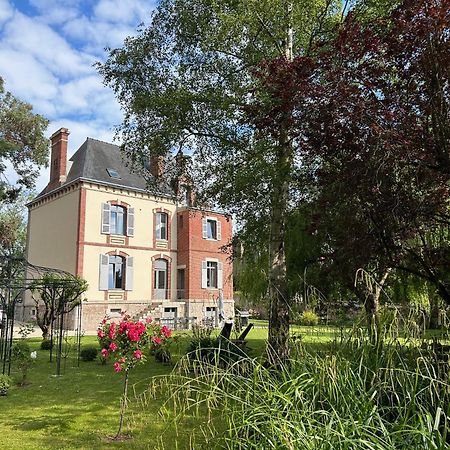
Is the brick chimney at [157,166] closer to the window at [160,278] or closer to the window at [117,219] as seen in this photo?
the window at [117,219]

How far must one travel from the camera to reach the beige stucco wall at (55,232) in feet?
75.2

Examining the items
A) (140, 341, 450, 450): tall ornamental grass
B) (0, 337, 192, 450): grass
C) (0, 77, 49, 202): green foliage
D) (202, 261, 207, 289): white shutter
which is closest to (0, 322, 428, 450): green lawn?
(0, 337, 192, 450): grass

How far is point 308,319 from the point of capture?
4707 millimetres

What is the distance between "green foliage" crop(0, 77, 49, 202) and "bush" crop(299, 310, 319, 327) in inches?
614

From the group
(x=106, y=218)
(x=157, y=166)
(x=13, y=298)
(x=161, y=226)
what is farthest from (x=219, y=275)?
(x=157, y=166)

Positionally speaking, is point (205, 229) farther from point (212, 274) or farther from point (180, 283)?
point (180, 283)

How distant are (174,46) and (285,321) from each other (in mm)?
5994

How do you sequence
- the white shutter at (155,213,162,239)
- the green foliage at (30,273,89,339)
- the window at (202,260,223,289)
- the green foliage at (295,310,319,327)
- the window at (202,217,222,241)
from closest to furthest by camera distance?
the green foliage at (295,310,319,327) → the green foliage at (30,273,89,339) → the white shutter at (155,213,162,239) → the window at (202,260,223,289) → the window at (202,217,222,241)

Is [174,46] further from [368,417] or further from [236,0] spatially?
[368,417]

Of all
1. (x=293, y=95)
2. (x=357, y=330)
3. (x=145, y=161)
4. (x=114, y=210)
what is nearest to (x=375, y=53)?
(x=293, y=95)

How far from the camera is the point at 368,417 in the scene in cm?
260

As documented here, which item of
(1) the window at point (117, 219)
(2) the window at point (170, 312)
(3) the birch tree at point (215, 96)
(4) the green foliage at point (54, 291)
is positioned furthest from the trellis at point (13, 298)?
(2) the window at point (170, 312)

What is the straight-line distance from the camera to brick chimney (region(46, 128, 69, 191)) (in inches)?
964

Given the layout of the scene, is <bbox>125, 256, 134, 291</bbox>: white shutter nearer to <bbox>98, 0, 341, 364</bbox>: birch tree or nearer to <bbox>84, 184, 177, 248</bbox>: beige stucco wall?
<bbox>84, 184, 177, 248</bbox>: beige stucco wall
